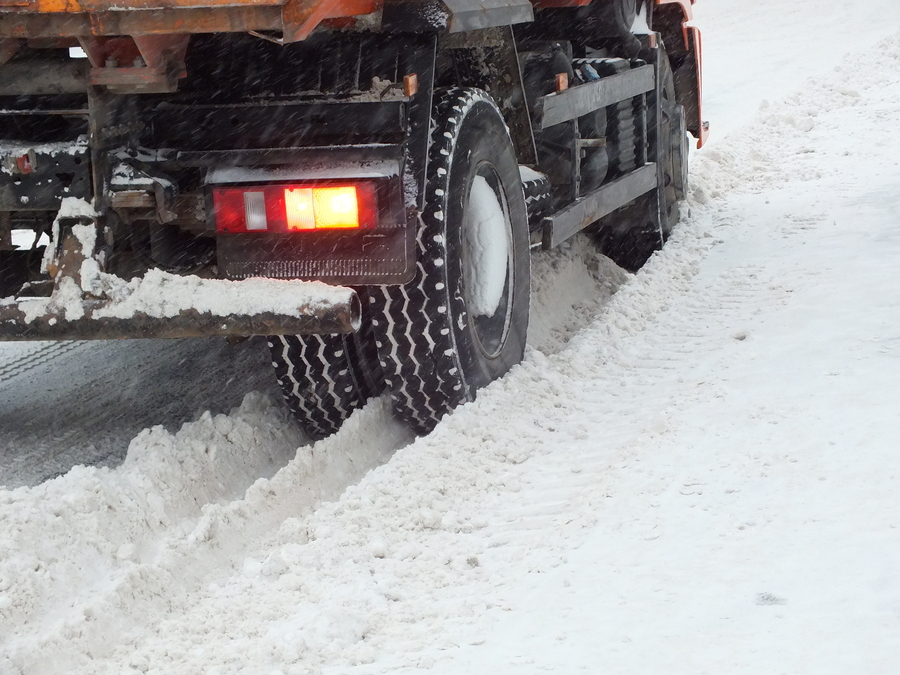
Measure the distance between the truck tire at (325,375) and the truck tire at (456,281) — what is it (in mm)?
186

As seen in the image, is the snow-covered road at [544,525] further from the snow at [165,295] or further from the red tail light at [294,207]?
the red tail light at [294,207]

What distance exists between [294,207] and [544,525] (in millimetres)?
1255

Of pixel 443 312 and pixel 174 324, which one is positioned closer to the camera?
pixel 174 324

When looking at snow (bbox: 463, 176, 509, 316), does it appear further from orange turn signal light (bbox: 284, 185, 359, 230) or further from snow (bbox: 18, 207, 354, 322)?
snow (bbox: 18, 207, 354, 322)

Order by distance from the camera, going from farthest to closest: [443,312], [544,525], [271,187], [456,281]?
1. [456,281]
2. [443,312]
3. [271,187]
4. [544,525]

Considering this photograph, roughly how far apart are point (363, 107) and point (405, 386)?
1007 mm

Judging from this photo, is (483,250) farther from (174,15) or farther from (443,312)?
(174,15)

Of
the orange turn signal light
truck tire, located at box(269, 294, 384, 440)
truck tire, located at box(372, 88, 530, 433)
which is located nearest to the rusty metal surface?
the orange turn signal light

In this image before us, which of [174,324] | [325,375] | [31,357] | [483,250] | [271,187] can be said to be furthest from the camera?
[31,357]

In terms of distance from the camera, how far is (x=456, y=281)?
4.03 metres

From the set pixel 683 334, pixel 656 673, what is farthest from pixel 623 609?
pixel 683 334

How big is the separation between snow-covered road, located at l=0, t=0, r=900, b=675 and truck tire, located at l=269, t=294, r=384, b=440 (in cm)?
14

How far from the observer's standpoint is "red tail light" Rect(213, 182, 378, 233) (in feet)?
11.7

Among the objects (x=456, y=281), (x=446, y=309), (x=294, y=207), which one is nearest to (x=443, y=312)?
(x=446, y=309)
